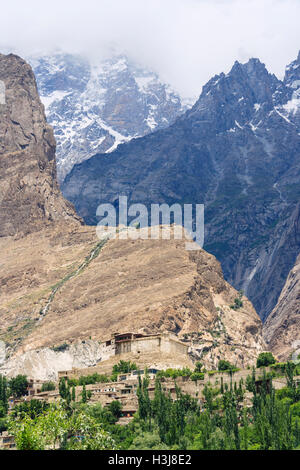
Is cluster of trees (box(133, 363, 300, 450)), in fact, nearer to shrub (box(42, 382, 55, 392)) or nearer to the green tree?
shrub (box(42, 382, 55, 392))

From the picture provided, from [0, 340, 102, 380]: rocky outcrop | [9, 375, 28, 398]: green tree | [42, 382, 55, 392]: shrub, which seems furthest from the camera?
[0, 340, 102, 380]: rocky outcrop

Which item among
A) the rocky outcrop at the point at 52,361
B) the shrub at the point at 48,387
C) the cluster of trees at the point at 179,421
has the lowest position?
the cluster of trees at the point at 179,421

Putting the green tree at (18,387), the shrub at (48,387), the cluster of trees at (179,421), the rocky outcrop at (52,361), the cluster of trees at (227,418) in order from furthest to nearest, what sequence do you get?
the rocky outcrop at (52,361), the shrub at (48,387), the green tree at (18,387), the cluster of trees at (227,418), the cluster of trees at (179,421)

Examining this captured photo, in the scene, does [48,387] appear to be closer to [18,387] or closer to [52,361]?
[18,387]

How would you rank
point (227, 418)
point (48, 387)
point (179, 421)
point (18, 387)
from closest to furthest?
point (227, 418), point (179, 421), point (18, 387), point (48, 387)

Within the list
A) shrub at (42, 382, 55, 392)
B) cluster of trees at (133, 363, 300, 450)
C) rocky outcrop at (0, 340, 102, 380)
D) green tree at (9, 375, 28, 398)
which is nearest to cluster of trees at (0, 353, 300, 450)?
cluster of trees at (133, 363, 300, 450)

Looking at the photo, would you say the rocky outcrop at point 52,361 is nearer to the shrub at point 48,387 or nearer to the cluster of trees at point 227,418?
the shrub at point 48,387

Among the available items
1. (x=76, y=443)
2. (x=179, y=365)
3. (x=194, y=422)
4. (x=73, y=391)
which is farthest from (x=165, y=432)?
(x=179, y=365)

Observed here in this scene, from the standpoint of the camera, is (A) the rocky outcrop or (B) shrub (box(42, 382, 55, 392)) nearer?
(B) shrub (box(42, 382, 55, 392))

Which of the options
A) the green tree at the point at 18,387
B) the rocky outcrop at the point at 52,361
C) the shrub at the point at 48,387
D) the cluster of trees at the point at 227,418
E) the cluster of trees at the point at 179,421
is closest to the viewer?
the cluster of trees at the point at 179,421

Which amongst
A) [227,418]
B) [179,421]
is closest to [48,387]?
[179,421]

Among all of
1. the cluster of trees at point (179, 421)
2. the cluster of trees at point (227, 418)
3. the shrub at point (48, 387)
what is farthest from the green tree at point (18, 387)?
the cluster of trees at point (227, 418)

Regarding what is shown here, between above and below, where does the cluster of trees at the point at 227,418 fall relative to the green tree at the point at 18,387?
below
